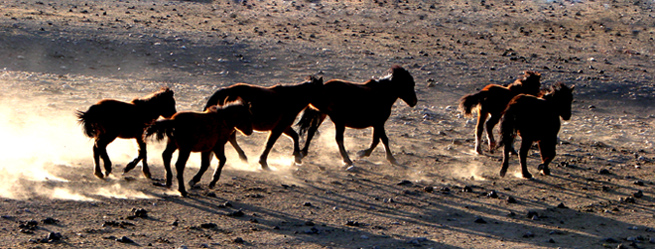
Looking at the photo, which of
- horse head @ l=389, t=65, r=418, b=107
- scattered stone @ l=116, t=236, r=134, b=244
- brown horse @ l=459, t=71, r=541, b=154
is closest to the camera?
scattered stone @ l=116, t=236, r=134, b=244

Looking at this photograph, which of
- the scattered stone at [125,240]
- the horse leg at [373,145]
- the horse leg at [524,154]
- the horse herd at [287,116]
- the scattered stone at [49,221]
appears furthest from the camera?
the horse leg at [373,145]

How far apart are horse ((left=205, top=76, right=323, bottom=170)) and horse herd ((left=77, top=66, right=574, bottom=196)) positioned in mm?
14

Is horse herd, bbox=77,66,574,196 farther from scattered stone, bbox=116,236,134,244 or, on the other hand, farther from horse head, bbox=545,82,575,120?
scattered stone, bbox=116,236,134,244

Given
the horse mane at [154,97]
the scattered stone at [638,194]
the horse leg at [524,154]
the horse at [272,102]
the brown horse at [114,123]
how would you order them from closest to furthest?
the brown horse at [114,123]
the horse mane at [154,97]
the scattered stone at [638,194]
the horse at [272,102]
the horse leg at [524,154]

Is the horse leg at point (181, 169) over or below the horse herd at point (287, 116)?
below

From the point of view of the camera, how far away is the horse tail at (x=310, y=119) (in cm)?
1198

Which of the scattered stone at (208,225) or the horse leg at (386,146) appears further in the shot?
the horse leg at (386,146)

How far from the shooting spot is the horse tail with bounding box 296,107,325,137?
1198 cm

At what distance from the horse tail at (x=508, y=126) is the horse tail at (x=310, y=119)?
2837 millimetres

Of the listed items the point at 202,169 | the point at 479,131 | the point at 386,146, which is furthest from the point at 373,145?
the point at 202,169

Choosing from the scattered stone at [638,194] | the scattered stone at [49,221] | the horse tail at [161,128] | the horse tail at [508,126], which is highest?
the horse tail at [161,128]

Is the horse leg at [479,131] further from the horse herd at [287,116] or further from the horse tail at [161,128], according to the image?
the horse tail at [161,128]

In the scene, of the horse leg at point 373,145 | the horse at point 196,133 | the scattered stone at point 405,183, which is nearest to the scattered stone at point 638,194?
the scattered stone at point 405,183

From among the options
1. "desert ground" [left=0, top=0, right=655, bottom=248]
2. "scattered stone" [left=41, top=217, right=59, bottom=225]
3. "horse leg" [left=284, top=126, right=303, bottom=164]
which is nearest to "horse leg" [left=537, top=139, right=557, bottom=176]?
"desert ground" [left=0, top=0, right=655, bottom=248]
